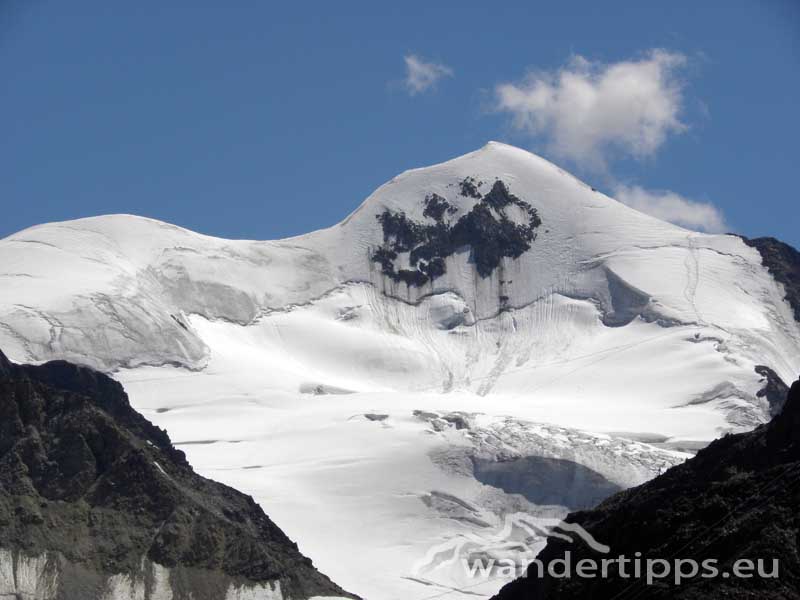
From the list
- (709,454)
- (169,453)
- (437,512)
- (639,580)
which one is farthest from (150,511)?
(639,580)

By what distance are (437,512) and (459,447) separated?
12746 mm

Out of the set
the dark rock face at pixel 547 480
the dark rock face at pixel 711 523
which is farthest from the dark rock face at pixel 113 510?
the dark rock face at pixel 711 523

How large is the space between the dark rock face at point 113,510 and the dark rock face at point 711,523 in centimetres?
3988

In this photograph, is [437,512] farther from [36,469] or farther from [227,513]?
[36,469]

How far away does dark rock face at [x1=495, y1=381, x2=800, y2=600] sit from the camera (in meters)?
91.6

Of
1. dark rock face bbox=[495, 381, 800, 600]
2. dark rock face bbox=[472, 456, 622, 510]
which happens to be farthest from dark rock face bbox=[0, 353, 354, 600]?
dark rock face bbox=[495, 381, 800, 600]

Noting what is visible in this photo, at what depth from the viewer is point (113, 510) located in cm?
15325

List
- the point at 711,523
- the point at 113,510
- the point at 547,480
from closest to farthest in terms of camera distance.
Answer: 1. the point at 711,523
2. the point at 113,510
3. the point at 547,480

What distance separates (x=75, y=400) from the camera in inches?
6491

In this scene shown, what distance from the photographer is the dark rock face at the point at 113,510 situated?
146 meters

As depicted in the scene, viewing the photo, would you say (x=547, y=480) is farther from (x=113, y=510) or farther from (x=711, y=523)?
(x=711, y=523)

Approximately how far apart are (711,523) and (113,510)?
64.1 metres

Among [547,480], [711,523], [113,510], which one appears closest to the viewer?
[711,523]

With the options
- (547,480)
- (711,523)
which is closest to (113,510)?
(547,480)
